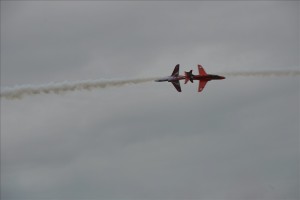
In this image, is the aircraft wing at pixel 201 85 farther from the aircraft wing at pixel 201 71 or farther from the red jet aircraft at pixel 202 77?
the aircraft wing at pixel 201 71

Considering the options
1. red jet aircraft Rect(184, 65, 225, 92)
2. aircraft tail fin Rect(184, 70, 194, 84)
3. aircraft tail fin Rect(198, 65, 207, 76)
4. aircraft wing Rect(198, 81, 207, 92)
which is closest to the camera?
aircraft wing Rect(198, 81, 207, 92)

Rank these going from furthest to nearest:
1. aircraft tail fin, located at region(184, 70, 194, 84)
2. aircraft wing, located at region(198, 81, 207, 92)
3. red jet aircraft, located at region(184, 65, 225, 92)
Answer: red jet aircraft, located at region(184, 65, 225, 92) < aircraft tail fin, located at region(184, 70, 194, 84) < aircraft wing, located at region(198, 81, 207, 92)

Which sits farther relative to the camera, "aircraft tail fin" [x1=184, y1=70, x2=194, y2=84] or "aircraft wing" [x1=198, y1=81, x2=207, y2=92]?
"aircraft tail fin" [x1=184, y1=70, x2=194, y2=84]

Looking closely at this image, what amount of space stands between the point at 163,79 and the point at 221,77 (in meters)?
10.5

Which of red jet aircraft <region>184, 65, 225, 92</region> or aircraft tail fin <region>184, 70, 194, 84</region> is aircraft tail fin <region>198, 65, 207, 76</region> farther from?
aircraft tail fin <region>184, 70, 194, 84</region>

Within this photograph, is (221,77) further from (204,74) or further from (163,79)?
(163,79)

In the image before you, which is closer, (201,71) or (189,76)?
(189,76)

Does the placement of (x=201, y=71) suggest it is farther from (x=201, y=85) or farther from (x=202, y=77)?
(x=201, y=85)

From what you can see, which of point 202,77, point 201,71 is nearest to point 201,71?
point 201,71

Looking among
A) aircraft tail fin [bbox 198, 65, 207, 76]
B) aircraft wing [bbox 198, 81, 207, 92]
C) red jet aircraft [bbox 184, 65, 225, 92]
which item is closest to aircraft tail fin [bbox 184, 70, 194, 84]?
red jet aircraft [bbox 184, 65, 225, 92]

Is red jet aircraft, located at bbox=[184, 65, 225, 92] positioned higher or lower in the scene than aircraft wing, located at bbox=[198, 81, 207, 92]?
higher

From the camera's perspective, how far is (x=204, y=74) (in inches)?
3346

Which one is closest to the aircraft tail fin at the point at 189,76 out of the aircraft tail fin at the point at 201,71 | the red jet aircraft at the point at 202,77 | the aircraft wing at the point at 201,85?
the red jet aircraft at the point at 202,77

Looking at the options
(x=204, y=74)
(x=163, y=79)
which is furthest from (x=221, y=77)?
(x=163, y=79)
